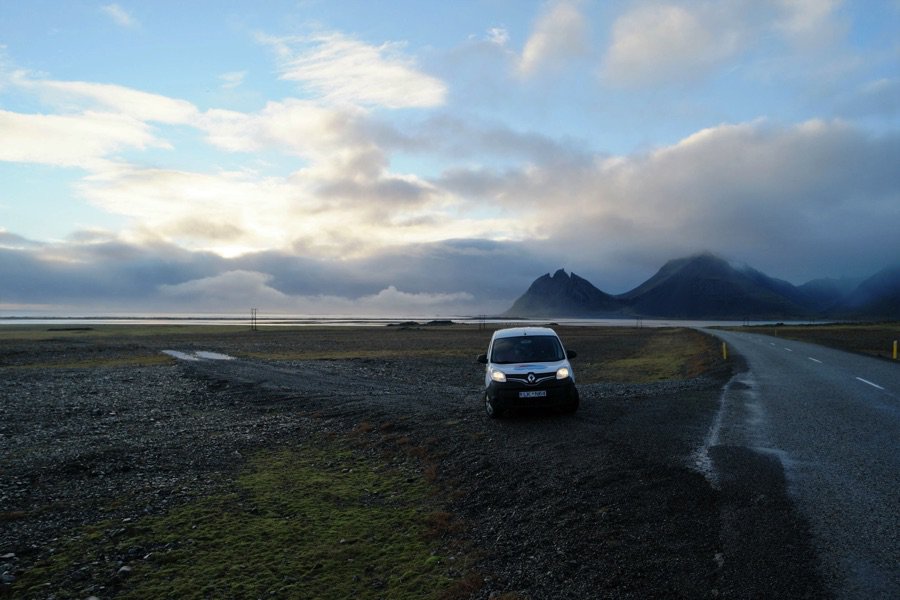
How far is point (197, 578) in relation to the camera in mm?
6641

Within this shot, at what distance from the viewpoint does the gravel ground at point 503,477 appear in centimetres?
594

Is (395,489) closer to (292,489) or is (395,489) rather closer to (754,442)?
(292,489)

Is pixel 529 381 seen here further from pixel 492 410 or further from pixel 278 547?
pixel 278 547

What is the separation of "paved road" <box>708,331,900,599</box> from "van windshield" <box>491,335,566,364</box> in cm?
448

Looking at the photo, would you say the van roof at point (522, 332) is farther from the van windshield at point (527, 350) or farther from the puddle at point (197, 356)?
the puddle at point (197, 356)

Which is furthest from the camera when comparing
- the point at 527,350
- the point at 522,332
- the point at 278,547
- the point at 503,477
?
the point at 522,332

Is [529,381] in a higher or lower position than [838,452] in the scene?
higher

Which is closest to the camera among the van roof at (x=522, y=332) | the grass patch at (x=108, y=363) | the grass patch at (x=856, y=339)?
the van roof at (x=522, y=332)

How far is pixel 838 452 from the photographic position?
33.6 ft

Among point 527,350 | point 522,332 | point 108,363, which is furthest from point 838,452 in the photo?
point 108,363

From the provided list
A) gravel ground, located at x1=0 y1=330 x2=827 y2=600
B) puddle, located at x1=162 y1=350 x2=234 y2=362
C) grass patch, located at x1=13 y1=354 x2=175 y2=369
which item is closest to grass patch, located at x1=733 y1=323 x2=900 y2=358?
gravel ground, located at x1=0 y1=330 x2=827 y2=600

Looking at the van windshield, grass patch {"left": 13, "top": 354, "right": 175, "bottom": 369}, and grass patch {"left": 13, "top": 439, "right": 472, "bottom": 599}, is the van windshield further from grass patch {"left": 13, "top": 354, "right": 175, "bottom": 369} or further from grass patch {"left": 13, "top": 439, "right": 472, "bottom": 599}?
grass patch {"left": 13, "top": 354, "right": 175, "bottom": 369}

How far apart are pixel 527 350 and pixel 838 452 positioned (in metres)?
7.69

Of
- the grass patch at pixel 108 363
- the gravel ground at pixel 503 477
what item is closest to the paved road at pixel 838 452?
the gravel ground at pixel 503 477
